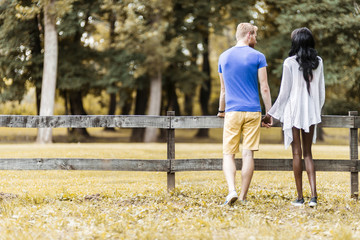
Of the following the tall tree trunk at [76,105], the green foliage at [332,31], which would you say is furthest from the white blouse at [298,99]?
the tall tree trunk at [76,105]

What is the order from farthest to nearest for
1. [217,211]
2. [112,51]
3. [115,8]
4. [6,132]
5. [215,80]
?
1. [215,80]
2. [6,132]
3. [112,51]
4. [115,8]
5. [217,211]

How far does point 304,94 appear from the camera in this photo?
6094 millimetres

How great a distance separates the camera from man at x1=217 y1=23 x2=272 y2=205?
590cm

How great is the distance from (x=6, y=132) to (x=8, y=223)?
23.5 meters

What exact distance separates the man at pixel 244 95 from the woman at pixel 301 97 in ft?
1.00

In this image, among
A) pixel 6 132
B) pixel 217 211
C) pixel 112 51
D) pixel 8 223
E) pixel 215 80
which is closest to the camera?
pixel 8 223

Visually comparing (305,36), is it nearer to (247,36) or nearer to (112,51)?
(247,36)

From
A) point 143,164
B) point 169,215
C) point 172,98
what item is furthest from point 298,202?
point 172,98

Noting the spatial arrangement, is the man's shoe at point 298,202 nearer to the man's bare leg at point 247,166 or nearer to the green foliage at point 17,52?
the man's bare leg at point 247,166

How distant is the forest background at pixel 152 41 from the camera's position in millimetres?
20281

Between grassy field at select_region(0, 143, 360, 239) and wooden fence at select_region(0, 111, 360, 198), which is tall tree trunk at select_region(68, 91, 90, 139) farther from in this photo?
wooden fence at select_region(0, 111, 360, 198)

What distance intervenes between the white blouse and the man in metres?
0.30

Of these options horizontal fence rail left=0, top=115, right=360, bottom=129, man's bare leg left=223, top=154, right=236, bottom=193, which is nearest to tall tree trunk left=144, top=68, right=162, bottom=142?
horizontal fence rail left=0, top=115, right=360, bottom=129

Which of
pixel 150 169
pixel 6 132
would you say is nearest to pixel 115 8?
pixel 6 132
